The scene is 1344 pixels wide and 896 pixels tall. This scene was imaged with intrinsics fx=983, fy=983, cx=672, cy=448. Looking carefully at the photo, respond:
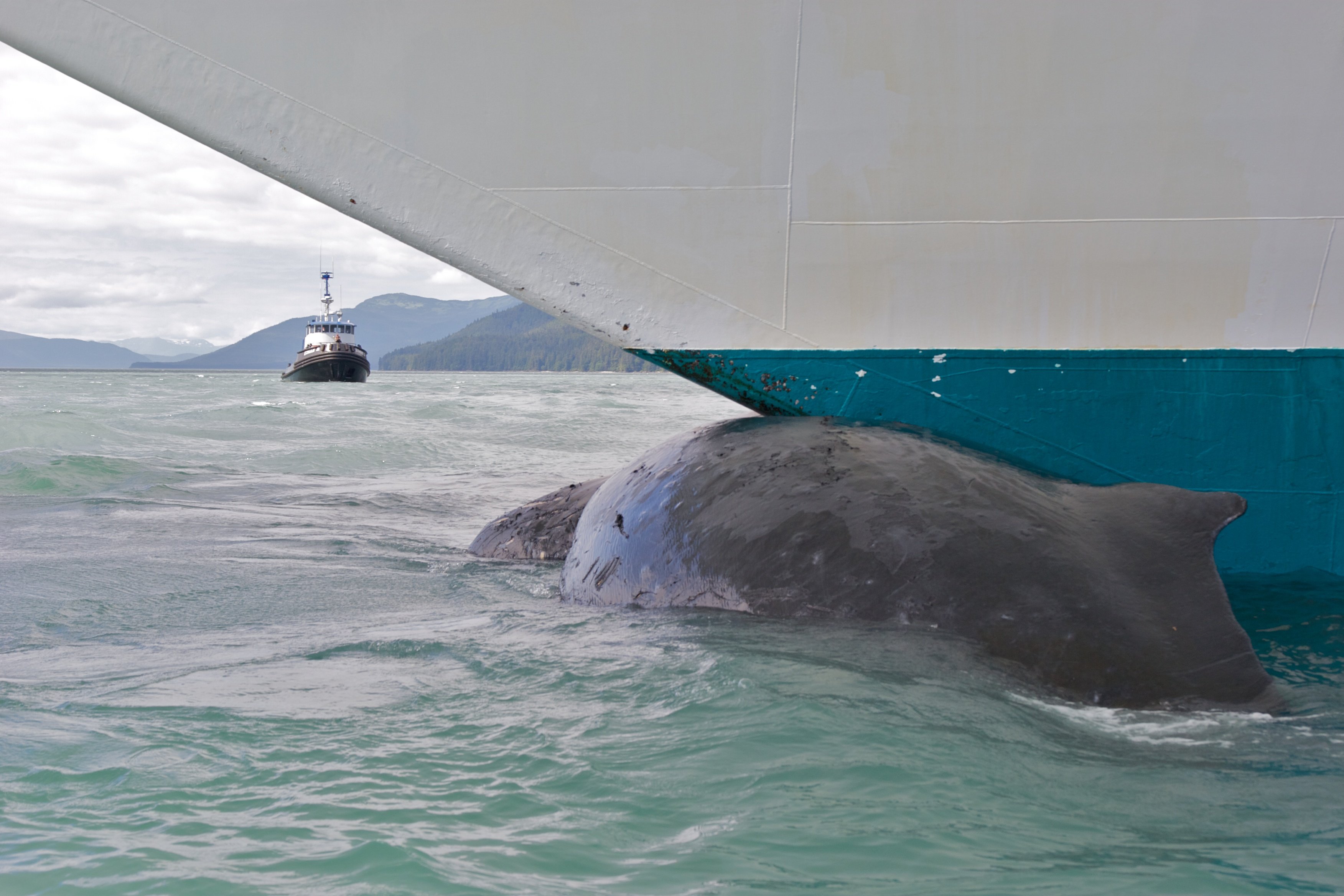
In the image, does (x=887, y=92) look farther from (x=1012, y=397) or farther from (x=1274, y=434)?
(x=1274, y=434)

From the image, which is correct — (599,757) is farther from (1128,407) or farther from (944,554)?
(1128,407)

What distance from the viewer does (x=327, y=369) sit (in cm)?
5384

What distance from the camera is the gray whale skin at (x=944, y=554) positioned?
268 cm

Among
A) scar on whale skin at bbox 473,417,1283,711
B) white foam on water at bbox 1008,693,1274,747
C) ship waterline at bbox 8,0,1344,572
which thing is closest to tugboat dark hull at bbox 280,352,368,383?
ship waterline at bbox 8,0,1344,572

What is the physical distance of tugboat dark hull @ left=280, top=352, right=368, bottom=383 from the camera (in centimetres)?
5344

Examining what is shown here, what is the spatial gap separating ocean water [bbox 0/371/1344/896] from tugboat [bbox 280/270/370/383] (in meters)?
51.8

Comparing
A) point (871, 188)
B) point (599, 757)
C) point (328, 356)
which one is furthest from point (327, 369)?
point (599, 757)

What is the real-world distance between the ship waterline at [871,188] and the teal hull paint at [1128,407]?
11 millimetres

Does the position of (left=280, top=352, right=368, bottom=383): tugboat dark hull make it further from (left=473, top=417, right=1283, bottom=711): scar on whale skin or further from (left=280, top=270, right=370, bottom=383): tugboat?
(left=473, top=417, right=1283, bottom=711): scar on whale skin

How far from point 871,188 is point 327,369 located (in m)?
53.7

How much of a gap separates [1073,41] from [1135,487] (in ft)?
5.79

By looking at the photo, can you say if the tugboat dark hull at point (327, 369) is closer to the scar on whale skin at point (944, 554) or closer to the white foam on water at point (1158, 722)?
the scar on whale skin at point (944, 554)

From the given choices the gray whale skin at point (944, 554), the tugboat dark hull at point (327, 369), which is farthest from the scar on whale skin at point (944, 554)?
the tugboat dark hull at point (327, 369)

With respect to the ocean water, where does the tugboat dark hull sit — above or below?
above
